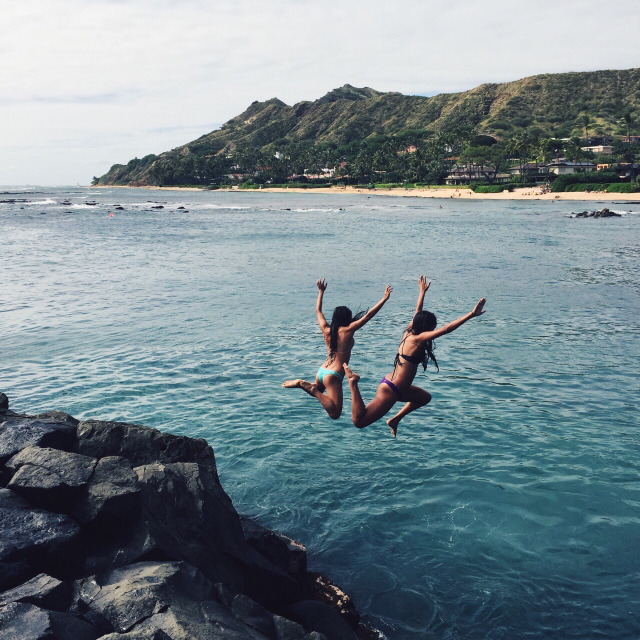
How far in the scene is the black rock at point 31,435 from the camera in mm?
8633

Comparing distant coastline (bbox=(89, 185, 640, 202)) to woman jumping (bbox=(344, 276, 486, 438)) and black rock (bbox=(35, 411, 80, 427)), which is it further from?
black rock (bbox=(35, 411, 80, 427))

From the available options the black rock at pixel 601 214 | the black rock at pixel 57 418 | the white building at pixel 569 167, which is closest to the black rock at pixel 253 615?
the black rock at pixel 57 418

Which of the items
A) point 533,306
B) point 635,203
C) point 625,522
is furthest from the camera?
point 635,203

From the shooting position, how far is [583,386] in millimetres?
16656

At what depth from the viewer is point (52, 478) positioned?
7.60 metres

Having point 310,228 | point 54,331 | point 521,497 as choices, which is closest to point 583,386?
point 521,497

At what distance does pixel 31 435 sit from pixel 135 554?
2.87m

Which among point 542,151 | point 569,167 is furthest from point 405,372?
point 542,151

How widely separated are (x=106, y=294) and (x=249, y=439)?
815 inches

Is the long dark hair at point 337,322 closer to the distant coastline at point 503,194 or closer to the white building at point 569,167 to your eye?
the distant coastline at point 503,194

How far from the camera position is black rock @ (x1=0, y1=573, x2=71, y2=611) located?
6.00m

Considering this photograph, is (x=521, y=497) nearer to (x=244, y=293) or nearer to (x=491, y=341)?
(x=491, y=341)

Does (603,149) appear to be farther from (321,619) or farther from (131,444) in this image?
(321,619)

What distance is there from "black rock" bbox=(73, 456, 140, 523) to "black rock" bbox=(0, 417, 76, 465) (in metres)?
1.39
